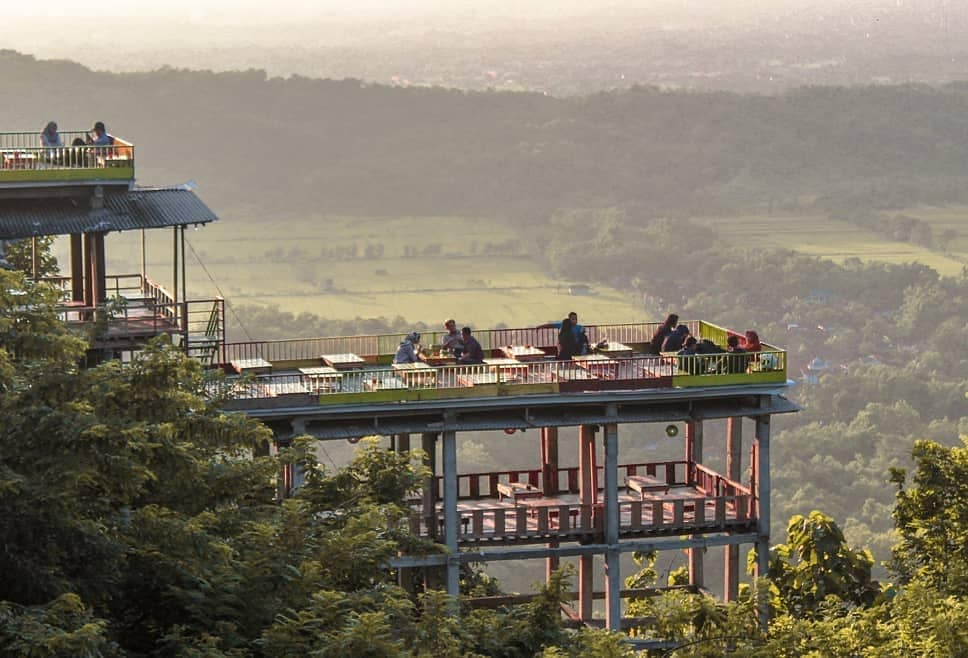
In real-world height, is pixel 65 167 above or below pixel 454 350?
above

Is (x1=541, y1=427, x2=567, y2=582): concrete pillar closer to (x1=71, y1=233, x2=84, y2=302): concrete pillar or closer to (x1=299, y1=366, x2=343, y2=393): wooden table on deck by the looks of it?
(x1=299, y1=366, x2=343, y2=393): wooden table on deck

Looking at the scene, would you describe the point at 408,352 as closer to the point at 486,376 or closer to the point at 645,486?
the point at 486,376

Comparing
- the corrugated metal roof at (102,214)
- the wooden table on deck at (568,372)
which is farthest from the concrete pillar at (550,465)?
the corrugated metal roof at (102,214)

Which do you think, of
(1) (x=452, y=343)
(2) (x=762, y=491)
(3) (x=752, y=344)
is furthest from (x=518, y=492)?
(3) (x=752, y=344)

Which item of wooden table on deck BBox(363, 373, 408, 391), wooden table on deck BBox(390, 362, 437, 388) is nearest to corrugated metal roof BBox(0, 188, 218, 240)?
wooden table on deck BBox(363, 373, 408, 391)

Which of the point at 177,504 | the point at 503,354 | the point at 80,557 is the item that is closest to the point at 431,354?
the point at 503,354

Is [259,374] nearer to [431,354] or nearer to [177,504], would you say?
[431,354]
